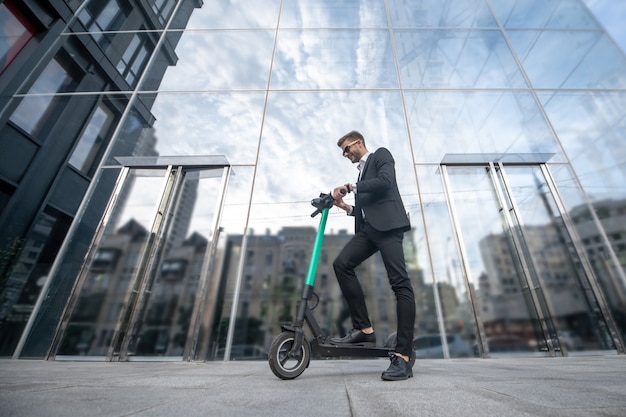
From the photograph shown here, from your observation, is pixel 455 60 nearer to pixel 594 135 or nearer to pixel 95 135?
pixel 594 135

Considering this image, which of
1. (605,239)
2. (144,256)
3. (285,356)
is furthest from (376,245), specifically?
(605,239)

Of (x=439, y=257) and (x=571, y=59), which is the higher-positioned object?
(x=571, y=59)

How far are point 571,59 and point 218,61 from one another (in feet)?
21.1

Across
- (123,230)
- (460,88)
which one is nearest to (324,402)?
(123,230)

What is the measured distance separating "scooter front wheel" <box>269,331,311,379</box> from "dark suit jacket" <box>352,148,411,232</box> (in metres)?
0.85

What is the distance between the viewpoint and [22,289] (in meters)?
3.72

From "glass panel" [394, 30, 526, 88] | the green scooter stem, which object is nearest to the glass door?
"glass panel" [394, 30, 526, 88]

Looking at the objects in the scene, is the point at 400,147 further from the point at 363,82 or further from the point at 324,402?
the point at 324,402

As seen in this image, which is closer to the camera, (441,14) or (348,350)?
(348,350)

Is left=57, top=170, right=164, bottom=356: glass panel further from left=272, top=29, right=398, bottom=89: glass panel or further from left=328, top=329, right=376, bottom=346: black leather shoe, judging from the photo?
left=328, top=329, right=376, bottom=346: black leather shoe

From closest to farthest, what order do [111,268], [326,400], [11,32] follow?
[326,400] < [11,32] < [111,268]

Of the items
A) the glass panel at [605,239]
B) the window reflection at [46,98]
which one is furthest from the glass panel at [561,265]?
the window reflection at [46,98]

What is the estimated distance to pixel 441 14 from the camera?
5402 mm

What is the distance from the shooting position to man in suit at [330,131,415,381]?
1.59 metres
